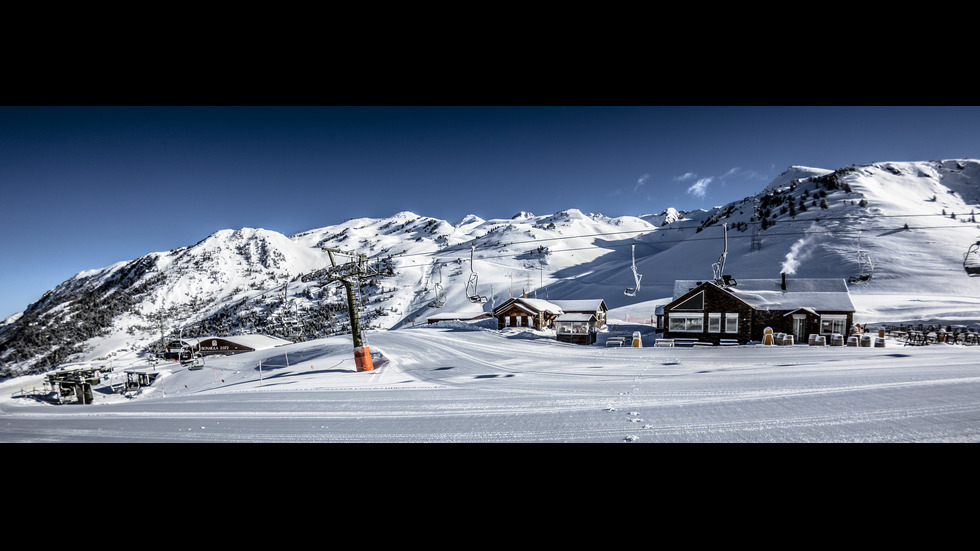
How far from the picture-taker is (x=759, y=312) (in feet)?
49.4

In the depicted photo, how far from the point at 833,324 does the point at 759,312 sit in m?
3.14

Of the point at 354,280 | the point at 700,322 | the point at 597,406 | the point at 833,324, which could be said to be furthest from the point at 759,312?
the point at 354,280

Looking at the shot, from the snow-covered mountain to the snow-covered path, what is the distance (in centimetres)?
404

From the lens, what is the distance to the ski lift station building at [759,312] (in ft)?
48.6

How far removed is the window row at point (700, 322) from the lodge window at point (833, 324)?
3766mm

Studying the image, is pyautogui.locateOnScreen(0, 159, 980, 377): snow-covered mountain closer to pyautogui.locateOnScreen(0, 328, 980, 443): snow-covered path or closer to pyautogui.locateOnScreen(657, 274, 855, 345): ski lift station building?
pyautogui.locateOnScreen(657, 274, 855, 345): ski lift station building

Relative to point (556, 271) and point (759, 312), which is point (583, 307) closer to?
point (759, 312)

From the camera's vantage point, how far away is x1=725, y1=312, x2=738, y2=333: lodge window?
15078mm

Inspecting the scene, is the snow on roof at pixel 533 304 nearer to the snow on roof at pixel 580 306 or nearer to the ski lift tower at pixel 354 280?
the snow on roof at pixel 580 306
